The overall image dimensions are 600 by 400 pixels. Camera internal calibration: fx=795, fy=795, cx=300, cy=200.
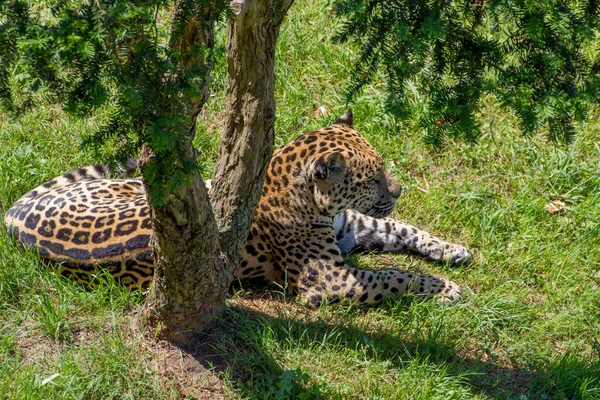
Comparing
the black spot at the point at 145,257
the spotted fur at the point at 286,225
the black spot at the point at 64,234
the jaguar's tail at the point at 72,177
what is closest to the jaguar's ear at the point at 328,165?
the spotted fur at the point at 286,225

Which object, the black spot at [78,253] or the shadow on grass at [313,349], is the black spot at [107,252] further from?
the shadow on grass at [313,349]

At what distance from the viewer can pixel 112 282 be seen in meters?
6.12

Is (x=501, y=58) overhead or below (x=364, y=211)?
overhead

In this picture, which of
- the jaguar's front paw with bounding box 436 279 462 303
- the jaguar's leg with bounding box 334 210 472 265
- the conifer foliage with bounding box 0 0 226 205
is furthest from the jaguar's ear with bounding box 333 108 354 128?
the conifer foliage with bounding box 0 0 226 205

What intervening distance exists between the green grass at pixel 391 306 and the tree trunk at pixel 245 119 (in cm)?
82

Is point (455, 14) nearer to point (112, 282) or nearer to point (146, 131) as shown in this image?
point (146, 131)

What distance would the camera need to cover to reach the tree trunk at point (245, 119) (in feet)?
15.8

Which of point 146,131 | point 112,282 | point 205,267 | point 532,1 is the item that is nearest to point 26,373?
point 112,282

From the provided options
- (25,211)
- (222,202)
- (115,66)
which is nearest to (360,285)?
(222,202)

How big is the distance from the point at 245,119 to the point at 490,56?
162 cm

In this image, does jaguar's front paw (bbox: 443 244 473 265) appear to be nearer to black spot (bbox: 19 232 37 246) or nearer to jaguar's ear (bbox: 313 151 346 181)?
jaguar's ear (bbox: 313 151 346 181)

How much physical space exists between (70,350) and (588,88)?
3.85 meters

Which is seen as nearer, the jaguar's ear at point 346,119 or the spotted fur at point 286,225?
the spotted fur at point 286,225

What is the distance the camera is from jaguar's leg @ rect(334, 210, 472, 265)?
7402 millimetres
